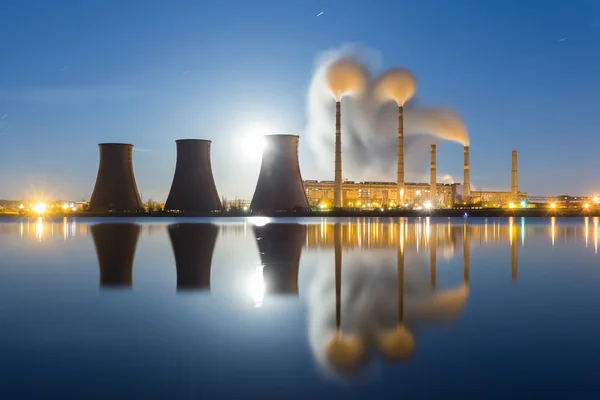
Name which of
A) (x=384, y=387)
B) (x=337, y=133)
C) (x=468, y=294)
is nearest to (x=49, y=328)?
(x=384, y=387)

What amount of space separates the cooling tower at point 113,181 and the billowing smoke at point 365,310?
44.0 m

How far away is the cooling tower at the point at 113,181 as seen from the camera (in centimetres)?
4944

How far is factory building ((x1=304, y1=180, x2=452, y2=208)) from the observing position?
84.2 metres

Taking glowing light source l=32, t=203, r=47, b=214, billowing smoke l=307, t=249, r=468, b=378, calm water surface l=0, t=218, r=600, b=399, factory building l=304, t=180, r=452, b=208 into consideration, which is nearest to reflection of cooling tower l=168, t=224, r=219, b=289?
calm water surface l=0, t=218, r=600, b=399

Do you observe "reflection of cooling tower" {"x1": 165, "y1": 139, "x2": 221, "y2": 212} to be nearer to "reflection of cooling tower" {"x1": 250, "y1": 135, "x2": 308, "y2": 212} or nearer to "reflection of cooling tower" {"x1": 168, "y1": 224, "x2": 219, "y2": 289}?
"reflection of cooling tower" {"x1": 250, "y1": 135, "x2": 308, "y2": 212}

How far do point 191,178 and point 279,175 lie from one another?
26.0 ft

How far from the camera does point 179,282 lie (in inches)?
311

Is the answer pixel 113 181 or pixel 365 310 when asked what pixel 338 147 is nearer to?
pixel 113 181

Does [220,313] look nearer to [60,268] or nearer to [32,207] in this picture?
[60,268]

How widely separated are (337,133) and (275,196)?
13918 millimetres

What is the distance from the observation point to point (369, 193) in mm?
87812

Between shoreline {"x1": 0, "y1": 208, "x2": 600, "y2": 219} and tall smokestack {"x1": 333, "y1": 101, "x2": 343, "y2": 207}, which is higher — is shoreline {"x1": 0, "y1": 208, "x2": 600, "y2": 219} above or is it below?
below

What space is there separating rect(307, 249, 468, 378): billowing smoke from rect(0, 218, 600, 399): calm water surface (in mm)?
20

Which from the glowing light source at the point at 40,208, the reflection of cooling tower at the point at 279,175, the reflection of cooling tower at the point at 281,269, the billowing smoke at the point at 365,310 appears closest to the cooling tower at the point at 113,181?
the reflection of cooling tower at the point at 279,175
